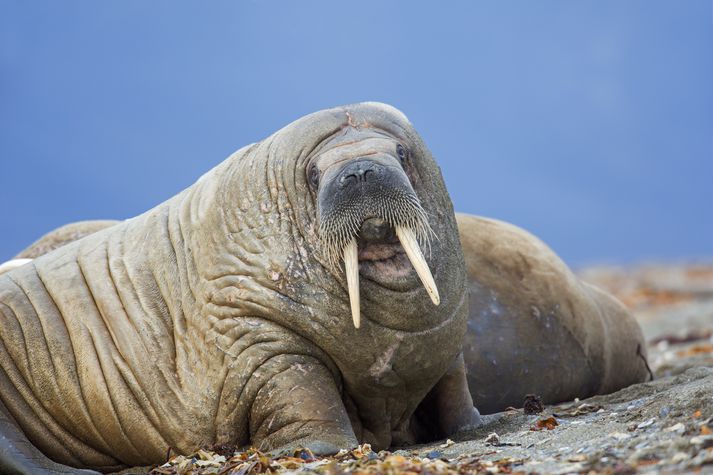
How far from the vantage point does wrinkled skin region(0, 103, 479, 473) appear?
656 cm

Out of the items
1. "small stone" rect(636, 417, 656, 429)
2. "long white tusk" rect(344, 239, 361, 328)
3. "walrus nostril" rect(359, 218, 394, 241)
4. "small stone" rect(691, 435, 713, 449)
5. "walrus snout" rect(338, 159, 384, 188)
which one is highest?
"walrus snout" rect(338, 159, 384, 188)

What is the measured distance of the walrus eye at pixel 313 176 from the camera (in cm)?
665

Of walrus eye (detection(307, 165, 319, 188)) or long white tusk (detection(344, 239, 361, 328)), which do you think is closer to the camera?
long white tusk (detection(344, 239, 361, 328))

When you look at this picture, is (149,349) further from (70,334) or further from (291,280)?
(291,280)

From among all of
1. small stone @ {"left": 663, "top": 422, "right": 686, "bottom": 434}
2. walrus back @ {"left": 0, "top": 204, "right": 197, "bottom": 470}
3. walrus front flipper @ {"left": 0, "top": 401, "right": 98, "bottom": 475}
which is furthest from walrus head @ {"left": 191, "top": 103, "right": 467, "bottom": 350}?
small stone @ {"left": 663, "top": 422, "right": 686, "bottom": 434}

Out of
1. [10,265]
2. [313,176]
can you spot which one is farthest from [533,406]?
[10,265]

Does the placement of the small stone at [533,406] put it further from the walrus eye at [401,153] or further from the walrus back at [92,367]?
the walrus back at [92,367]

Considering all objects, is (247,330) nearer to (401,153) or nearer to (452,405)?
(401,153)

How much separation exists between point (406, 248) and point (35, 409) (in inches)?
96.0

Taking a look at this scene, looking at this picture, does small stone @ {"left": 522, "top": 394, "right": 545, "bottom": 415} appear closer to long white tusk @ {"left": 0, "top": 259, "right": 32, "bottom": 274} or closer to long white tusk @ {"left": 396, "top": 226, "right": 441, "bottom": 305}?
long white tusk @ {"left": 396, "top": 226, "right": 441, "bottom": 305}

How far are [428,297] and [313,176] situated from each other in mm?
904

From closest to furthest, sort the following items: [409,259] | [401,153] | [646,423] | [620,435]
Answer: [620,435] < [646,423] < [409,259] < [401,153]

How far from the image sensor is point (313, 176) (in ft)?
21.9

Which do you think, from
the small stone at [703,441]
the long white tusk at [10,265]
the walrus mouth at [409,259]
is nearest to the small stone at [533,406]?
the walrus mouth at [409,259]
